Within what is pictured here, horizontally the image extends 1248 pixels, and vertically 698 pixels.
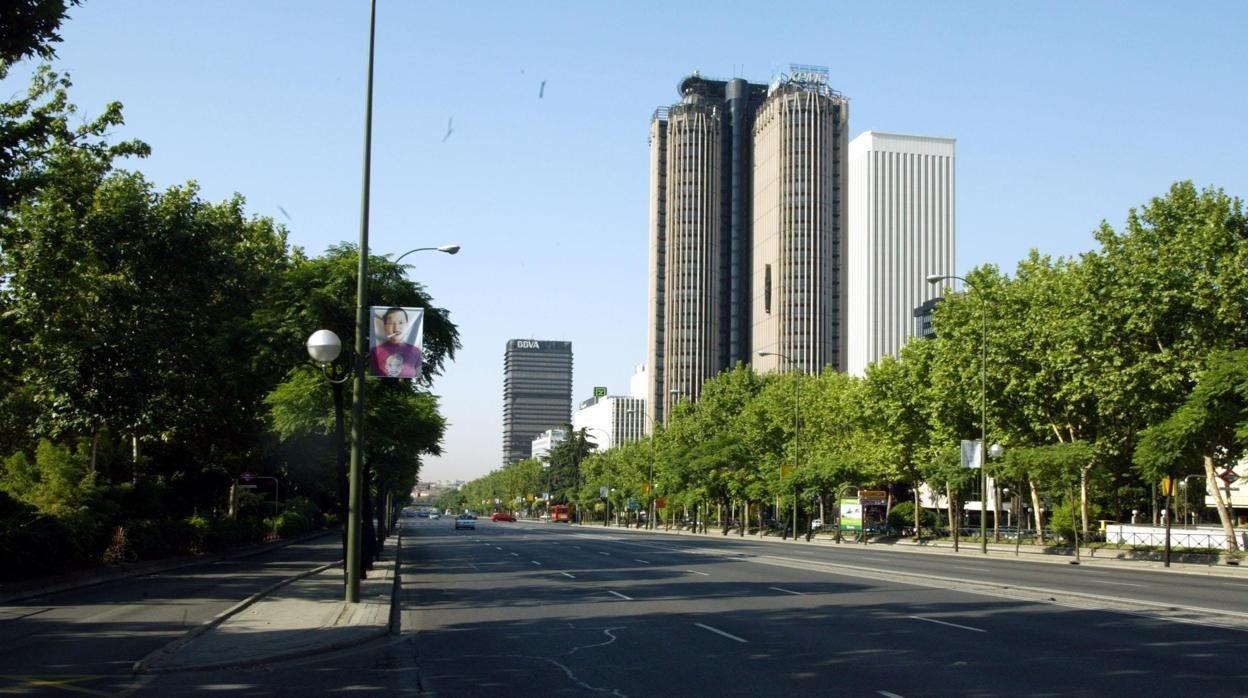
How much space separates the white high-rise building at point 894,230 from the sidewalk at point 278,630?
155 meters

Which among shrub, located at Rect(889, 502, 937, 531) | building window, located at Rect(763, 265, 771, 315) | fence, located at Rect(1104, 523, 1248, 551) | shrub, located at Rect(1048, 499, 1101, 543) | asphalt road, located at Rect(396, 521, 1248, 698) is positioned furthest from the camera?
building window, located at Rect(763, 265, 771, 315)

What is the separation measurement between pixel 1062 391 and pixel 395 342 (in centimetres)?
3781

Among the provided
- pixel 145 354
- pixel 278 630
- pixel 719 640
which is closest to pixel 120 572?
pixel 145 354

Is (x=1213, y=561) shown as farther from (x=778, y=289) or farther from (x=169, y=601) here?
(x=778, y=289)

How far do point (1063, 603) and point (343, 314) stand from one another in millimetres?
17887

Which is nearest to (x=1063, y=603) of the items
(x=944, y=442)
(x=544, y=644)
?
(x=544, y=644)

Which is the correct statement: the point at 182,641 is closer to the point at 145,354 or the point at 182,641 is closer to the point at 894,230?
the point at 145,354

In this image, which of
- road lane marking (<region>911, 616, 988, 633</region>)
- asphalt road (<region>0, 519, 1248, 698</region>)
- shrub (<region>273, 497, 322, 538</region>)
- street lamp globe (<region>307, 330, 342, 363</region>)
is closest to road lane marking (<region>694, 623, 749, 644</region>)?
asphalt road (<region>0, 519, 1248, 698</region>)

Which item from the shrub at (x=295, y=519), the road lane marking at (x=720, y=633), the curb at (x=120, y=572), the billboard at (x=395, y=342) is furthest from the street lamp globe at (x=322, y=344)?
the shrub at (x=295, y=519)

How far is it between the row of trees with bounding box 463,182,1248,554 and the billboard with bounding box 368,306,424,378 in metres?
28.7

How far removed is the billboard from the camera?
751 inches

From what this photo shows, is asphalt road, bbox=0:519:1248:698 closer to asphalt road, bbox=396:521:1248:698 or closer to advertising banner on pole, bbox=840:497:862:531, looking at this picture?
asphalt road, bbox=396:521:1248:698

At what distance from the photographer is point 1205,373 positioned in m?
38.8

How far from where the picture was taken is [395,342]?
19.2 meters
